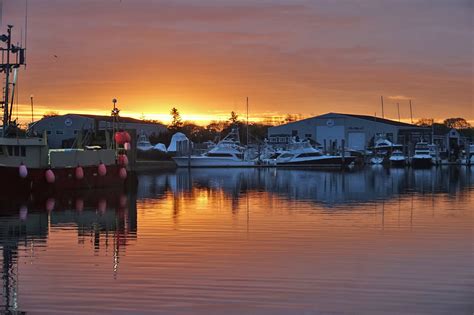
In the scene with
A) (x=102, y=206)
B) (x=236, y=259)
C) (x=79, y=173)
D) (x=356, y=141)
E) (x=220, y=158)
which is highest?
(x=356, y=141)

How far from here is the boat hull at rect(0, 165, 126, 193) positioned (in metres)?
33.9

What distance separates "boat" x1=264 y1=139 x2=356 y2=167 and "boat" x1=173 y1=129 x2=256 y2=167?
317 cm

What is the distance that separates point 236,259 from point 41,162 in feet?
71.3

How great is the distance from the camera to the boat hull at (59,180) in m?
33.9

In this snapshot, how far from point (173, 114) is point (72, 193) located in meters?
110

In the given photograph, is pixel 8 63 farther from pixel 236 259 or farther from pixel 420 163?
pixel 420 163

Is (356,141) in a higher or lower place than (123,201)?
higher

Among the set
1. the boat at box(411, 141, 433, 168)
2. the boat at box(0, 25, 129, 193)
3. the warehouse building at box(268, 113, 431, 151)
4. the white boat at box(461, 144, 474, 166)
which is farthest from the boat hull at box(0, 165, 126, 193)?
the white boat at box(461, 144, 474, 166)

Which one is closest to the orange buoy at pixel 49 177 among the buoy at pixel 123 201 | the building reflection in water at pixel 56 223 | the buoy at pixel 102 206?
the building reflection in water at pixel 56 223

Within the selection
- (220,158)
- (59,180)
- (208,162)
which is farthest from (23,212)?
(220,158)

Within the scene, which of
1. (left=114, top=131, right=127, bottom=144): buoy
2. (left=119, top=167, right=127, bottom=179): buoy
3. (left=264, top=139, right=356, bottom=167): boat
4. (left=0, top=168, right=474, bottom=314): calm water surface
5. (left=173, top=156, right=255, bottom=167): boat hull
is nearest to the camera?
(left=0, top=168, right=474, bottom=314): calm water surface

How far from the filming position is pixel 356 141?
112625 millimetres

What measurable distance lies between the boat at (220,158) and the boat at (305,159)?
317 cm

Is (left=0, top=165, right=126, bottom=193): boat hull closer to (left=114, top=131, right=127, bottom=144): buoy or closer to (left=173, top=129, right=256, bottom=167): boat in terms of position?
(left=114, top=131, right=127, bottom=144): buoy
